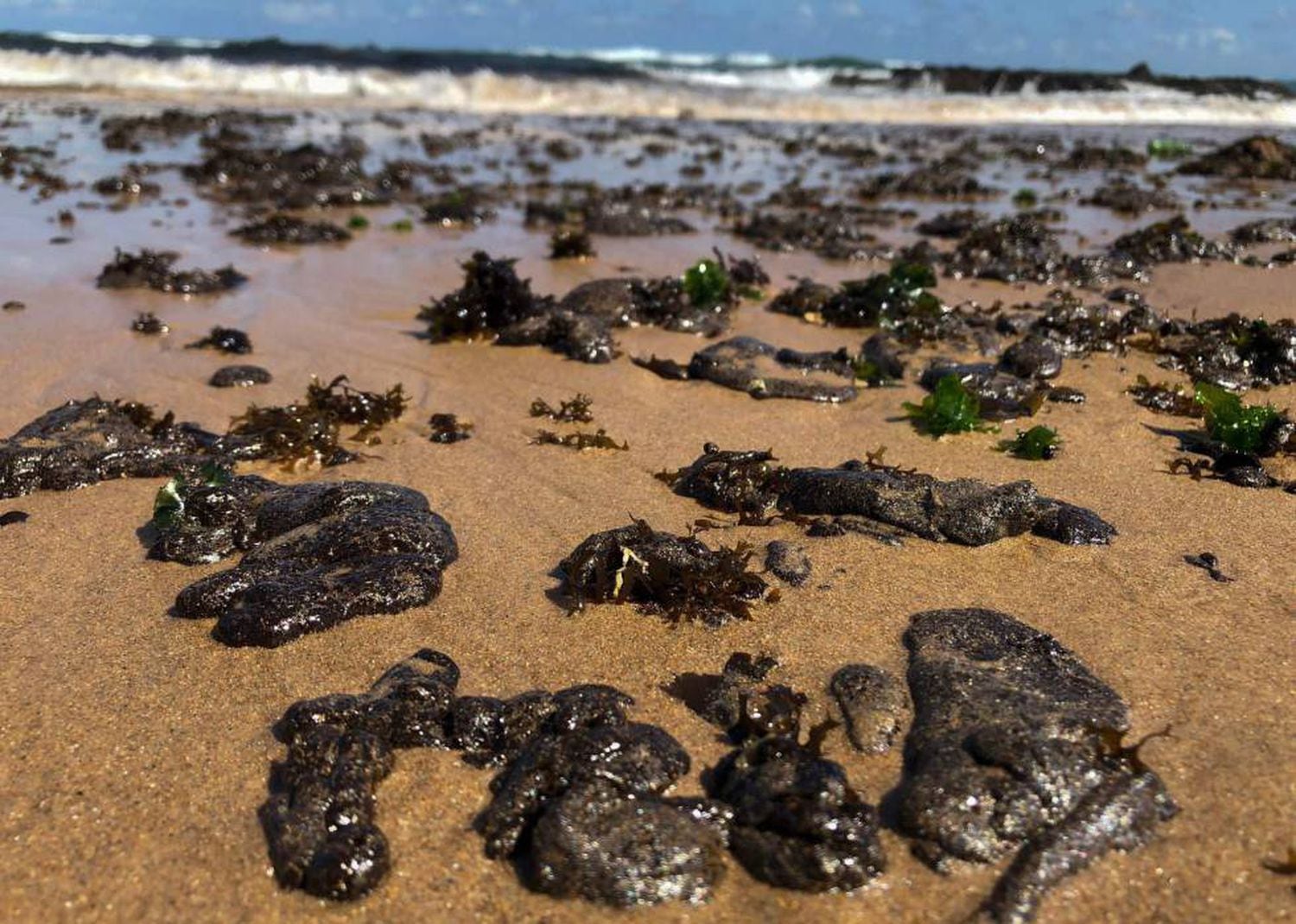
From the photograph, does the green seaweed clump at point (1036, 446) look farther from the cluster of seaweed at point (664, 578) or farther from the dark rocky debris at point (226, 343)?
→ the dark rocky debris at point (226, 343)

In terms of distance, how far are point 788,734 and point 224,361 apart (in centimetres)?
582

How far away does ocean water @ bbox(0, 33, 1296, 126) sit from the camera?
117ft

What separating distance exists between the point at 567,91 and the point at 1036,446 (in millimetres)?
34234

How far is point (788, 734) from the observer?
3416 mm

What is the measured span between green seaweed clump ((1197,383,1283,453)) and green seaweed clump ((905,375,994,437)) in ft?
4.21

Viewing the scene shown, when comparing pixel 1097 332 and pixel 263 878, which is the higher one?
pixel 1097 332

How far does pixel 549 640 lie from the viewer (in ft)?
13.4

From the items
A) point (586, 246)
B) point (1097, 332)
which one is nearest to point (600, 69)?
point (586, 246)

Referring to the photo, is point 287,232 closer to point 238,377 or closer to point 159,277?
point 159,277

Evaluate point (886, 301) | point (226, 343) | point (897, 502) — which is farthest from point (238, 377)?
point (886, 301)

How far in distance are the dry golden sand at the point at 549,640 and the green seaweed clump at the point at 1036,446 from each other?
111 millimetres

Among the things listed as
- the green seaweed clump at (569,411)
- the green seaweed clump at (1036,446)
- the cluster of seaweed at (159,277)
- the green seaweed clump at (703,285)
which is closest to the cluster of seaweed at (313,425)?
the green seaweed clump at (569,411)

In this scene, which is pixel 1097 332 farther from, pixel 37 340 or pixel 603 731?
pixel 37 340

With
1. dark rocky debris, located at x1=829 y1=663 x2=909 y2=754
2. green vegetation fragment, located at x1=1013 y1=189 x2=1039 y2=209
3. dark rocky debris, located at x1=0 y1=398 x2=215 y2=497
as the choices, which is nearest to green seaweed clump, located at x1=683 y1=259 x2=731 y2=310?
dark rocky debris, located at x1=0 y1=398 x2=215 y2=497
